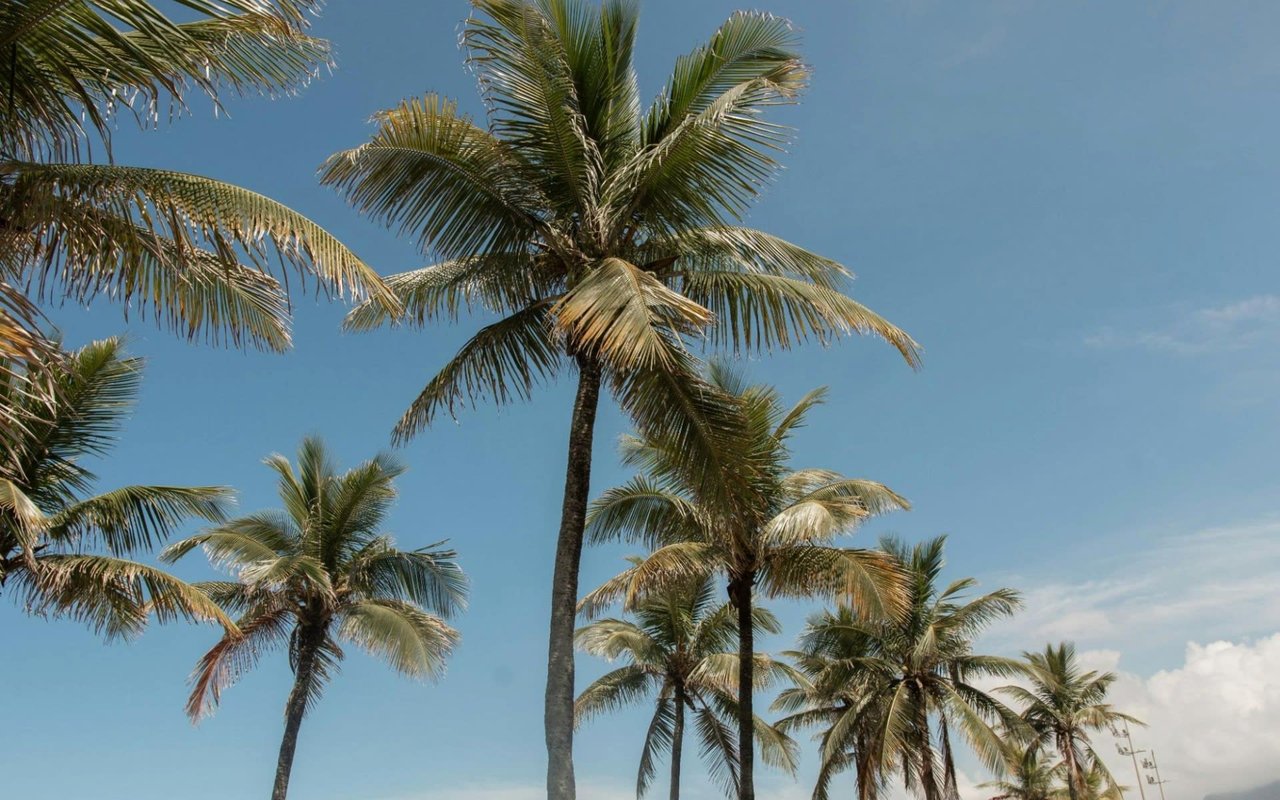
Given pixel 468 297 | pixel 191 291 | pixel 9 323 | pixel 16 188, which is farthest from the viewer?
pixel 468 297

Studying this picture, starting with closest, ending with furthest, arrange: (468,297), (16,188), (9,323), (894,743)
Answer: (9,323), (16,188), (468,297), (894,743)

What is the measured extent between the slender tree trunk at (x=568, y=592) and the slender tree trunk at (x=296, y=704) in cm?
1056

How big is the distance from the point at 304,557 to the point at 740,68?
11480 millimetres

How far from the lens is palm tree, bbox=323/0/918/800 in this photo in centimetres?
954

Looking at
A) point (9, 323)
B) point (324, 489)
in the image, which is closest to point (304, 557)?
point (324, 489)

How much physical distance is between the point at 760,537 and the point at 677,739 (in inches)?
398

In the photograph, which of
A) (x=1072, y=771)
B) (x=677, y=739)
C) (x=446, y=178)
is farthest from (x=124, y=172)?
(x=1072, y=771)

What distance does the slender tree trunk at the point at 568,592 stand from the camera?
27.7 feet

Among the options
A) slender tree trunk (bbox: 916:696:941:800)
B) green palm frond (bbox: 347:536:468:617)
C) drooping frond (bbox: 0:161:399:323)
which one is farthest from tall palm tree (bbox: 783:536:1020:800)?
drooping frond (bbox: 0:161:399:323)

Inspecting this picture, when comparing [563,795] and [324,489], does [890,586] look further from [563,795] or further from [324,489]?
[324,489]

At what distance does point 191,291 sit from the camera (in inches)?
307

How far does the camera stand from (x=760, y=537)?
55.0 ft

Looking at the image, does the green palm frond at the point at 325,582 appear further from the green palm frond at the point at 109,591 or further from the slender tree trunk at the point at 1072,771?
the slender tree trunk at the point at 1072,771

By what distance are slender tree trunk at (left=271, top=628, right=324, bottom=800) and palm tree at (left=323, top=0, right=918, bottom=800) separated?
946cm
